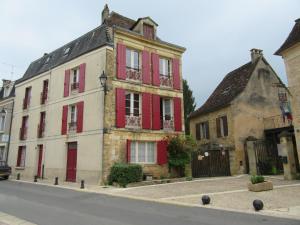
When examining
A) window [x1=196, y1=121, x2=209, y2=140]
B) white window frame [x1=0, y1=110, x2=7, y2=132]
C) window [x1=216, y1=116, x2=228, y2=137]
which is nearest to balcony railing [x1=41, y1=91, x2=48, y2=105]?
white window frame [x1=0, y1=110, x2=7, y2=132]

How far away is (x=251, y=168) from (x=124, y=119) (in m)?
8.25

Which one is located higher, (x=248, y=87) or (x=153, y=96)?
(x=248, y=87)

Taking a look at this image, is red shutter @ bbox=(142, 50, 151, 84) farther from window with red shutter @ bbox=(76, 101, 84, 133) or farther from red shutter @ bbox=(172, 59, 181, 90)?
window with red shutter @ bbox=(76, 101, 84, 133)

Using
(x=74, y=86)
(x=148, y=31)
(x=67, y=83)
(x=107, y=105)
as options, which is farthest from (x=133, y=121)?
(x=148, y=31)

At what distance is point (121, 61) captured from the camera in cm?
1539

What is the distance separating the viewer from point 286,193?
9.67 metres

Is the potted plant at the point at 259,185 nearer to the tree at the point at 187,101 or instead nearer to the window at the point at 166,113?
the window at the point at 166,113

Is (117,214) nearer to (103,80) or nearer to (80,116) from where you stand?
(103,80)

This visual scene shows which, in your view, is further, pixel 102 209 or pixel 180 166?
pixel 180 166

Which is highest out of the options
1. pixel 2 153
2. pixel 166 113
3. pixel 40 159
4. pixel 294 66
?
pixel 294 66

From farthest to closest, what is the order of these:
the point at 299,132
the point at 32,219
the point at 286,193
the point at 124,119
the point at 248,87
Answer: the point at 248,87, the point at 124,119, the point at 299,132, the point at 286,193, the point at 32,219

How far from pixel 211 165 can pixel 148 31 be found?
373 inches

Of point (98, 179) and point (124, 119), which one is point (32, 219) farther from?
point (124, 119)

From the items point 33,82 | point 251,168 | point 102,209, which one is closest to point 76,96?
point 33,82
